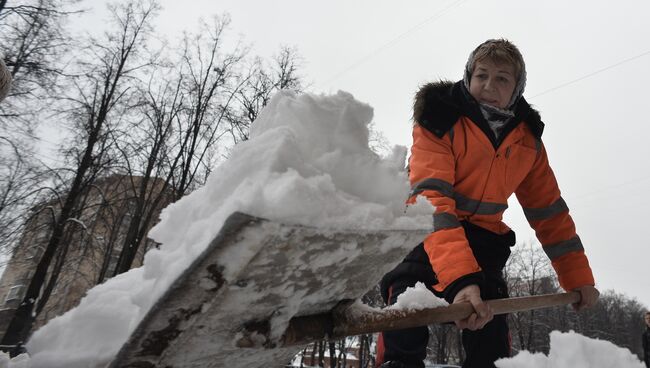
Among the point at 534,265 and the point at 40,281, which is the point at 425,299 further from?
the point at 534,265

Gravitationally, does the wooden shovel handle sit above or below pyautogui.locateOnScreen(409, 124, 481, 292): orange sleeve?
below

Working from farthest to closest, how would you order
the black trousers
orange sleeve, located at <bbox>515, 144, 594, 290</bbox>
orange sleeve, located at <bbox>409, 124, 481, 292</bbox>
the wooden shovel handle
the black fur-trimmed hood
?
orange sleeve, located at <bbox>515, 144, 594, 290</bbox>
the black fur-trimmed hood
the black trousers
orange sleeve, located at <bbox>409, 124, 481, 292</bbox>
the wooden shovel handle

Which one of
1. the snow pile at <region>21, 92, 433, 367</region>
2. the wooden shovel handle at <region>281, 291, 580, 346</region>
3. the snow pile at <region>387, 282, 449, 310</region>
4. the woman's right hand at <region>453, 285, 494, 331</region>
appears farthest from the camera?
the woman's right hand at <region>453, 285, 494, 331</region>

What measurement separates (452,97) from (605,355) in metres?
1.44

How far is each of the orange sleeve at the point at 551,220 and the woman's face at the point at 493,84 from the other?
486mm

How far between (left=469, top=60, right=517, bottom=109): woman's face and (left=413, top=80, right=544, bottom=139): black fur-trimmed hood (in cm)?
7

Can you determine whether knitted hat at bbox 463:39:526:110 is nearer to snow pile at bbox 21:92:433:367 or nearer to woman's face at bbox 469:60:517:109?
woman's face at bbox 469:60:517:109

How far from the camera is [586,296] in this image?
2.13m

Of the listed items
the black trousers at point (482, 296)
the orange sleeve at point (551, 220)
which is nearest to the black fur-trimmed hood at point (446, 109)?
the orange sleeve at point (551, 220)

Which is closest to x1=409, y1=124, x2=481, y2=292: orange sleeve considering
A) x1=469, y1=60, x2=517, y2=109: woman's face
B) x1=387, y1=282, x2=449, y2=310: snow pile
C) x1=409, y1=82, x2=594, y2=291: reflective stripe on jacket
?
x1=409, y1=82, x2=594, y2=291: reflective stripe on jacket

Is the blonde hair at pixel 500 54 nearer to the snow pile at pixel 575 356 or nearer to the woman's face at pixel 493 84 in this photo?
the woman's face at pixel 493 84

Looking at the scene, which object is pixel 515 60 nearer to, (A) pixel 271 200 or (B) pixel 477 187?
(B) pixel 477 187

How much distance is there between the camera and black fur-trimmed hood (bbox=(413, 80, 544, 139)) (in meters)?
1.98

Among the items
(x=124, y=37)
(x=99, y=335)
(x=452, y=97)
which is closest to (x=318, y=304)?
(x=99, y=335)
